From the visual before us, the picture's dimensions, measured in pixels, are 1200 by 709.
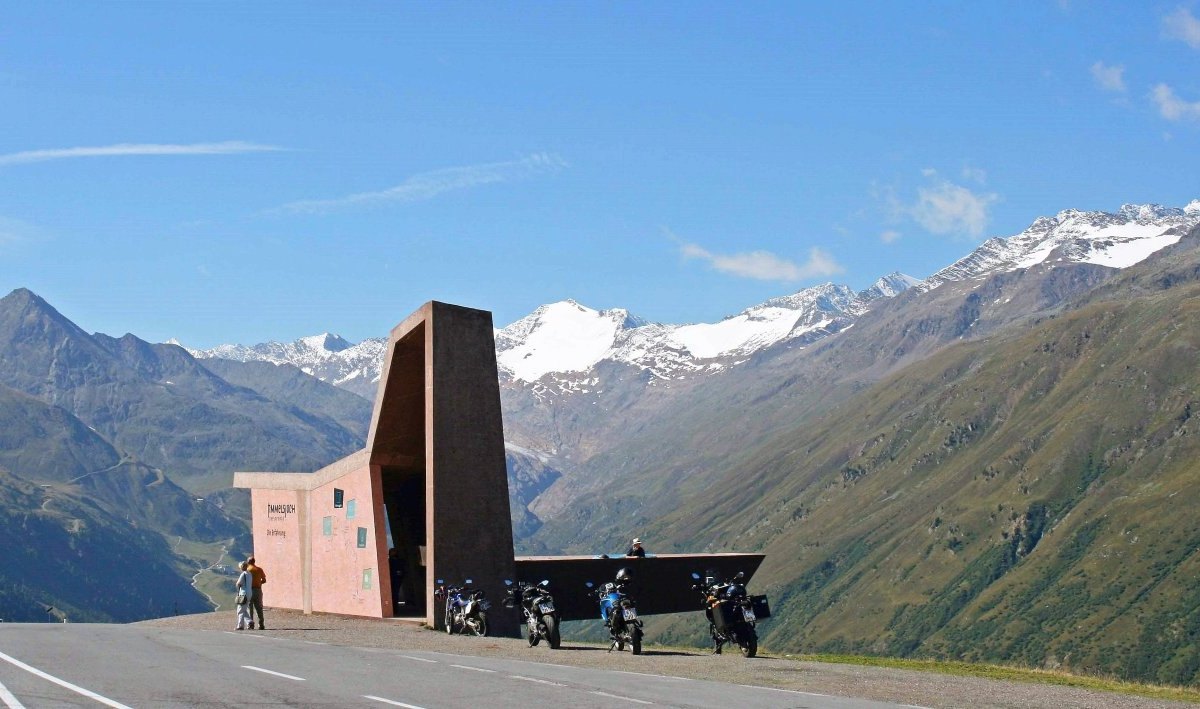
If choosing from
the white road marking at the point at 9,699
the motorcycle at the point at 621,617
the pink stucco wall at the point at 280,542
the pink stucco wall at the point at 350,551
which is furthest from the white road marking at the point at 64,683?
the pink stucco wall at the point at 280,542

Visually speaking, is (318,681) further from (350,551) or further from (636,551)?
(636,551)

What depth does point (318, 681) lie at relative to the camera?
72.2 ft

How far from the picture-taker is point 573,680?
76.6 feet

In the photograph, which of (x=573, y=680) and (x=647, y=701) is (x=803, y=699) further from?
(x=573, y=680)

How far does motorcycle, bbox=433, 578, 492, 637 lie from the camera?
120 feet

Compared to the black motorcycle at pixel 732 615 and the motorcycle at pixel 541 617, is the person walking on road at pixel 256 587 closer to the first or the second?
the motorcycle at pixel 541 617

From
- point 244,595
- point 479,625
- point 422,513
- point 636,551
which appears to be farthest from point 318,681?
point 422,513

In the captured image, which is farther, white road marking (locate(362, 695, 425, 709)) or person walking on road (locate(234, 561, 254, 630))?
person walking on road (locate(234, 561, 254, 630))

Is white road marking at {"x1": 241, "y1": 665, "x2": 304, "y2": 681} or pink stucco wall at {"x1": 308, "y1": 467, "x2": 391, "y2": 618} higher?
pink stucco wall at {"x1": 308, "y1": 467, "x2": 391, "y2": 618}

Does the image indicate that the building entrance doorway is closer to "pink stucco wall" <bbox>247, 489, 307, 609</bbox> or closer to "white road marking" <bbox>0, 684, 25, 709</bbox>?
"pink stucco wall" <bbox>247, 489, 307, 609</bbox>

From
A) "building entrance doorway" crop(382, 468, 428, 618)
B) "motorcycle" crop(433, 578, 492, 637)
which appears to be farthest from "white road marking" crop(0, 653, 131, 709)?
"building entrance doorway" crop(382, 468, 428, 618)

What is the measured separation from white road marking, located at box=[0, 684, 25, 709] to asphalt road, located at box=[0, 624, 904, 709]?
1 cm

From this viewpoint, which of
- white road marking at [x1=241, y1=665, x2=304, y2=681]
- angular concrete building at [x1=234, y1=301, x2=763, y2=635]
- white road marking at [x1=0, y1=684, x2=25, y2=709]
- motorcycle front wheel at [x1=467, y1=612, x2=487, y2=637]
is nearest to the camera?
white road marking at [x1=0, y1=684, x2=25, y2=709]

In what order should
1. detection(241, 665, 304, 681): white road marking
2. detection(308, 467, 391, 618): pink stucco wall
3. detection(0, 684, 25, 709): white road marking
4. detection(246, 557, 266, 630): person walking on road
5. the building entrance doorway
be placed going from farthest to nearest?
the building entrance doorway → detection(308, 467, 391, 618): pink stucco wall → detection(246, 557, 266, 630): person walking on road → detection(241, 665, 304, 681): white road marking → detection(0, 684, 25, 709): white road marking
